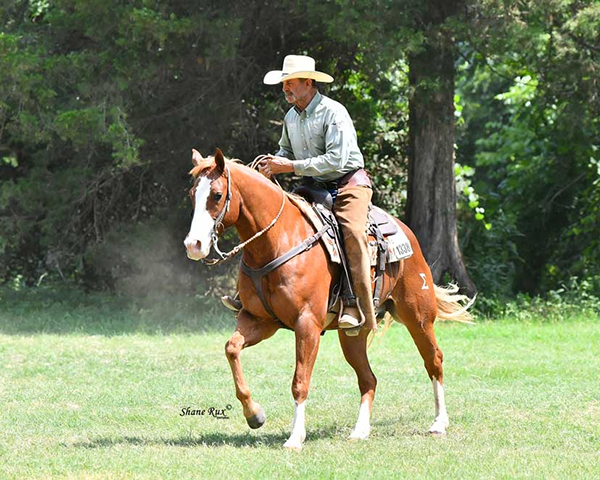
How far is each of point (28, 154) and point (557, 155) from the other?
10.7 meters

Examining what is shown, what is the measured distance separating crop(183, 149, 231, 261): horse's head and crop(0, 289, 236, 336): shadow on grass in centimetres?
852

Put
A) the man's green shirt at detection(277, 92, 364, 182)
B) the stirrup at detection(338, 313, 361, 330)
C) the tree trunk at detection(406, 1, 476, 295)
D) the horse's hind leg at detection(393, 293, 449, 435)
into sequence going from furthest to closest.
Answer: the tree trunk at detection(406, 1, 476, 295)
the horse's hind leg at detection(393, 293, 449, 435)
the stirrup at detection(338, 313, 361, 330)
the man's green shirt at detection(277, 92, 364, 182)

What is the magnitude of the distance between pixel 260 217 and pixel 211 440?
1.89 meters

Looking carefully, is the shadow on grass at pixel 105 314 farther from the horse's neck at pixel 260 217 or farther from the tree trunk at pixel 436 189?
the horse's neck at pixel 260 217

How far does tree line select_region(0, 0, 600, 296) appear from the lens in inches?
591

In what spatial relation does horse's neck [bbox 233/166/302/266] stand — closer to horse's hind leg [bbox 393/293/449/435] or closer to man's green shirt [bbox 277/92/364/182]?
man's green shirt [bbox 277/92/364/182]

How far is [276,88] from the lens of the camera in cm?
1806

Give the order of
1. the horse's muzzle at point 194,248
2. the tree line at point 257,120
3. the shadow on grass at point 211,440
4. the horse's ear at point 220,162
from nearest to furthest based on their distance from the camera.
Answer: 1. the horse's muzzle at point 194,248
2. the horse's ear at point 220,162
3. the shadow on grass at point 211,440
4. the tree line at point 257,120

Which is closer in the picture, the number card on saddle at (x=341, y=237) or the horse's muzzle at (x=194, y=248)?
the horse's muzzle at (x=194, y=248)

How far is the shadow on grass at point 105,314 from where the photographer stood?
51.3 ft

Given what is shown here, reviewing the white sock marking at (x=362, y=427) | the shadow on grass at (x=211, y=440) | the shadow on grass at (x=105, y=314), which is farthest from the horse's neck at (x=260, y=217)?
the shadow on grass at (x=105, y=314)

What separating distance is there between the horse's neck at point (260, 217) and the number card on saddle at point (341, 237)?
14.2 inches

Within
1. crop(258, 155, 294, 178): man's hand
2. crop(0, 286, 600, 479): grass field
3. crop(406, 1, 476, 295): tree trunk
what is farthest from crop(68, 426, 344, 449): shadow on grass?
crop(406, 1, 476, 295): tree trunk

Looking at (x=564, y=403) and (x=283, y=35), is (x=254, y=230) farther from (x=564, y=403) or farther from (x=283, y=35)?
(x=283, y=35)
